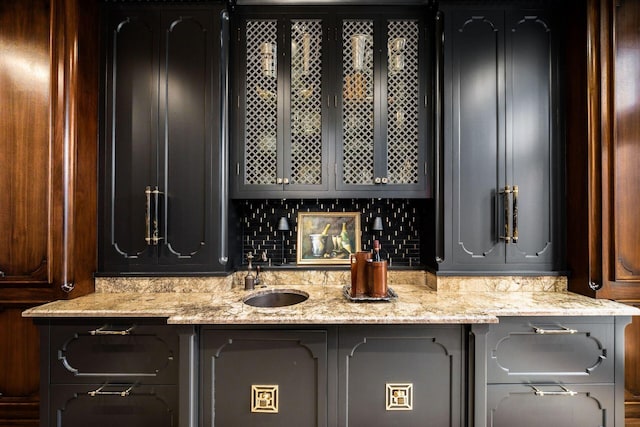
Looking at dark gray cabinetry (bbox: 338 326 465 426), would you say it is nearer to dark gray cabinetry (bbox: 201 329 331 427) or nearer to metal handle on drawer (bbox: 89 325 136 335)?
dark gray cabinetry (bbox: 201 329 331 427)

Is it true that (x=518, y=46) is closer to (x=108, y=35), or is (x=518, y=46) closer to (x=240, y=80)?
(x=240, y=80)

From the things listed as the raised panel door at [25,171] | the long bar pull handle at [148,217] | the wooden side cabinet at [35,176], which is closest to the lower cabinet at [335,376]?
the long bar pull handle at [148,217]

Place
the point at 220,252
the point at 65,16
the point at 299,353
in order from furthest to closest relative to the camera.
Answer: the point at 220,252, the point at 65,16, the point at 299,353

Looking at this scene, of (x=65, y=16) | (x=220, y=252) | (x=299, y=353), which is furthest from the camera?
(x=220, y=252)

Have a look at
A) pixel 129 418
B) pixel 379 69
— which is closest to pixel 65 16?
pixel 379 69

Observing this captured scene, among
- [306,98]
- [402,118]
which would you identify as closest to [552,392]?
[402,118]

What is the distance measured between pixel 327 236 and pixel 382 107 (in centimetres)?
98

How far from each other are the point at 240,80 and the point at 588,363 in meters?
2.56

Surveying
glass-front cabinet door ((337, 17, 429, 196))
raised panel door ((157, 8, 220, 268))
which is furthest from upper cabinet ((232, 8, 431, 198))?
raised panel door ((157, 8, 220, 268))

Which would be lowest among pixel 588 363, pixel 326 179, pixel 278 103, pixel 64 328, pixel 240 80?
pixel 588 363

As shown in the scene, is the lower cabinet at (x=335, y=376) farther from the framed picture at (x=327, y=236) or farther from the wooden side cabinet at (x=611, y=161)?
the wooden side cabinet at (x=611, y=161)

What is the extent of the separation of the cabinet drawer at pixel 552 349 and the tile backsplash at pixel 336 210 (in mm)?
833

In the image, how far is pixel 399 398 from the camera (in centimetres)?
158

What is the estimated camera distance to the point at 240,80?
2090mm
